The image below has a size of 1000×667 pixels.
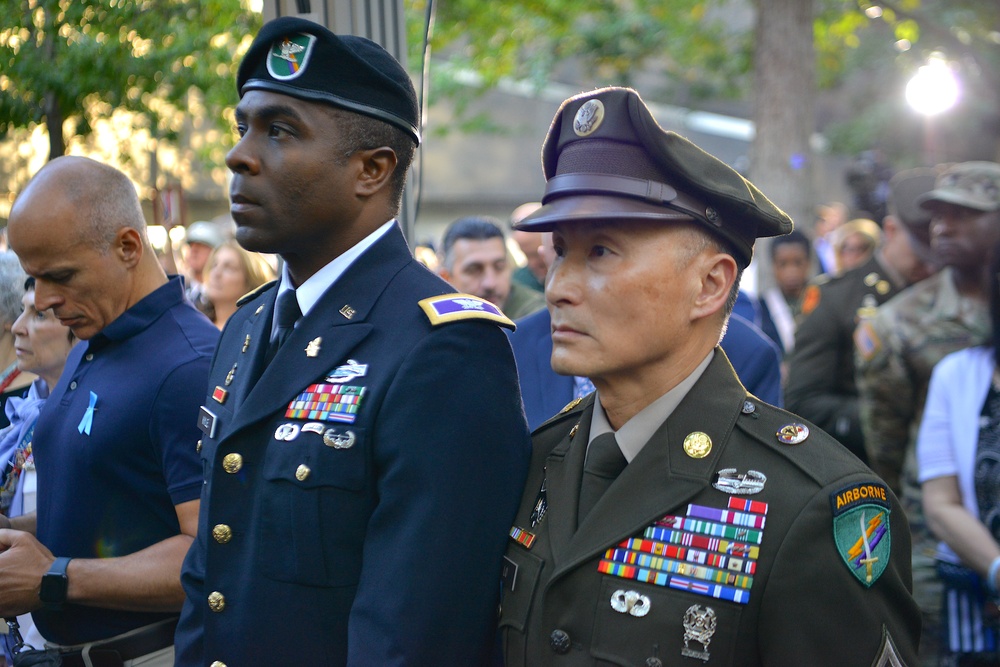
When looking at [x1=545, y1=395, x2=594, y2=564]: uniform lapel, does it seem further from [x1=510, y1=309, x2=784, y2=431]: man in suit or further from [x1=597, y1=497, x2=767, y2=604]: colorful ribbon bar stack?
[x1=510, y1=309, x2=784, y2=431]: man in suit

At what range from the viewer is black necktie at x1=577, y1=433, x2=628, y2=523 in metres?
2.08

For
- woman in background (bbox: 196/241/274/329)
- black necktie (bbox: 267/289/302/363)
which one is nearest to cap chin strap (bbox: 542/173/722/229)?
black necktie (bbox: 267/289/302/363)

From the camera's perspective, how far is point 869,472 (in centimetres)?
191

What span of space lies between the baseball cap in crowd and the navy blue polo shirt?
10.2 ft

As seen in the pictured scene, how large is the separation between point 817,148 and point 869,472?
1075 inches

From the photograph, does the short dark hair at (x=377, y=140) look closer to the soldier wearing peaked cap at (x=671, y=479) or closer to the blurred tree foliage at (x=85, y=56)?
the soldier wearing peaked cap at (x=671, y=479)

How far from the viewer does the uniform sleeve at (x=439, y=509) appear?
1.97 metres

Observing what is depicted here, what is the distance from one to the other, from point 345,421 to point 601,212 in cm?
66

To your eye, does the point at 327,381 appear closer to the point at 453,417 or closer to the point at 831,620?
the point at 453,417

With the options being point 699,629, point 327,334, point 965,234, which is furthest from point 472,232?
point 699,629

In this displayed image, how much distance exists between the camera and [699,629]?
1.83 meters

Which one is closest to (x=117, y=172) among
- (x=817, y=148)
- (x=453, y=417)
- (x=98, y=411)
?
(x=98, y=411)

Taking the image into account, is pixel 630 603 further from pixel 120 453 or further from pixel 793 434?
pixel 120 453

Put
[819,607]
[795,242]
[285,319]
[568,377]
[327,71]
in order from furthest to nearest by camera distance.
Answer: [795,242] < [568,377] < [285,319] < [327,71] < [819,607]
